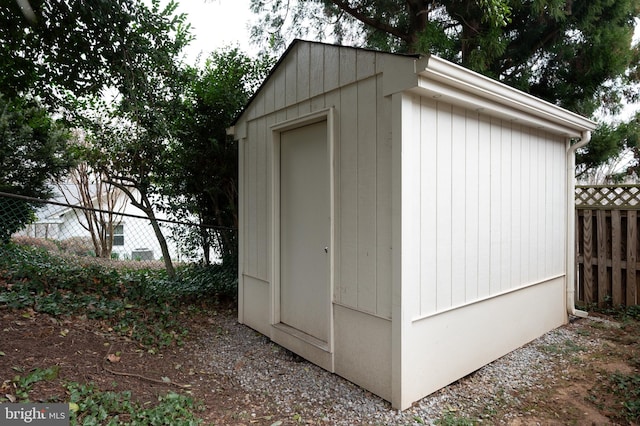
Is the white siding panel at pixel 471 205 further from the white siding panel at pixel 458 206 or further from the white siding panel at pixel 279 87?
the white siding panel at pixel 279 87

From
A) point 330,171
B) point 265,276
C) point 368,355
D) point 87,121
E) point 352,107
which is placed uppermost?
point 87,121

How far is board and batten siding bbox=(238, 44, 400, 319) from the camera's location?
2.56 meters

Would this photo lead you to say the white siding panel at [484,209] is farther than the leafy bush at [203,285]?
No

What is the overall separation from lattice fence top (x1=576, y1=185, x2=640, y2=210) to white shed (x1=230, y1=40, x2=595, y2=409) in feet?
3.57

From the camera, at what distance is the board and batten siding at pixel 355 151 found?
8.41 ft

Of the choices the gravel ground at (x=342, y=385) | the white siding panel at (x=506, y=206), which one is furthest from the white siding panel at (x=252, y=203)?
the white siding panel at (x=506, y=206)

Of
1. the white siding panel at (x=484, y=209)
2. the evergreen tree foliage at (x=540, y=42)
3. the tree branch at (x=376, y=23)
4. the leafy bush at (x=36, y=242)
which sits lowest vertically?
the leafy bush at (x=36, y=242)

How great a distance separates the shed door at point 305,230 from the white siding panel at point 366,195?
347 millimetres

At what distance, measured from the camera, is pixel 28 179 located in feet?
20.5

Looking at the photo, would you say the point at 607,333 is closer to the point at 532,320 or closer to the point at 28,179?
the point at 532,320

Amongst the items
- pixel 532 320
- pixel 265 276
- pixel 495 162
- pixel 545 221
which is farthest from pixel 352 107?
pixel 532 320

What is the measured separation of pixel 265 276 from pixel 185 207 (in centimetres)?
199

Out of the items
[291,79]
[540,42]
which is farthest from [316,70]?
[540,42]

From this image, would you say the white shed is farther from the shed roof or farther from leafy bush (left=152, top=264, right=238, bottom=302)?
leafy bush (left=152, top=264, right=238, bottom=302)
